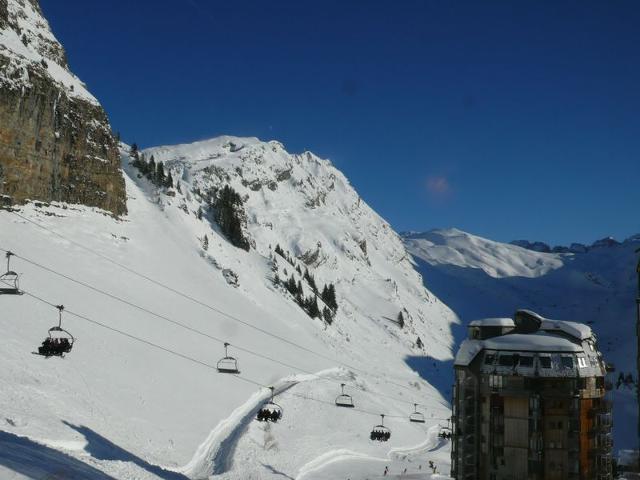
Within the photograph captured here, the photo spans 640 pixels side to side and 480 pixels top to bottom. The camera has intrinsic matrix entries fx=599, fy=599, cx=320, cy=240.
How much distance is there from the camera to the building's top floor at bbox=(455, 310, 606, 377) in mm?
26688

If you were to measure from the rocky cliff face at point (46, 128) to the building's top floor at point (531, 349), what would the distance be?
6082 cm

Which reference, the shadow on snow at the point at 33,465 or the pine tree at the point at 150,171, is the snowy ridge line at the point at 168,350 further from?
the pine tree at the point at 150,171

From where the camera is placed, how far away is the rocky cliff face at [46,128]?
71.4m

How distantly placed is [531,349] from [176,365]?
127 feet

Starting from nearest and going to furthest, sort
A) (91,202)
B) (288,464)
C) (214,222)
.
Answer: (288,464) < (91,202) < (214,222)

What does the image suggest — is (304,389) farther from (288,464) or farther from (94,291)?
(94,291)

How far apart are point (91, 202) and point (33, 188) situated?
10.3 m

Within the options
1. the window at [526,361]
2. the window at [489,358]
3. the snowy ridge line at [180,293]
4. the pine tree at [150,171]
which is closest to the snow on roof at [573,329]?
the window at [526,361]

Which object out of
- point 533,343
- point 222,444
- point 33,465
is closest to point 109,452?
point 222,444

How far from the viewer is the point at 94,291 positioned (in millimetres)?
64188

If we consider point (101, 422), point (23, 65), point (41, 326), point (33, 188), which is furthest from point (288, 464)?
point (23, 65)

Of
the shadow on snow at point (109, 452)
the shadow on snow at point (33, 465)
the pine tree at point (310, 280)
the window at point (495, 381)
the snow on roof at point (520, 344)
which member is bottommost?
the shadow on snow at point (109, 452)

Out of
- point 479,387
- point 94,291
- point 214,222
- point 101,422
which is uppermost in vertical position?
point 214,222

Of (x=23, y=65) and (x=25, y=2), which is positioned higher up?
(x=25, y=2)
